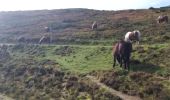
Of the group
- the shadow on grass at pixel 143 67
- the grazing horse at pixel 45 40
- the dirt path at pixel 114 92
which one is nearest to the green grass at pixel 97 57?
the shadow on grass at pixel 143 67

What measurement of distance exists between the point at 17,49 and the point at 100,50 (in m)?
16.3

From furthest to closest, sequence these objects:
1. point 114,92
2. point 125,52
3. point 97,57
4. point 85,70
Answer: point 97,57
point 85,70
point 125,52
point 114,92

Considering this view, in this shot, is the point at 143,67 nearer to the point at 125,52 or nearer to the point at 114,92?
the point at 125,52

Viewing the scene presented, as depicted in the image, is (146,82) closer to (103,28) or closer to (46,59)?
(46,59)

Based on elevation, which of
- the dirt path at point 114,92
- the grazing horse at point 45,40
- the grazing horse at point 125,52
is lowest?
the grazing horse at point 45,40

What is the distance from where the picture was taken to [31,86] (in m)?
32.6

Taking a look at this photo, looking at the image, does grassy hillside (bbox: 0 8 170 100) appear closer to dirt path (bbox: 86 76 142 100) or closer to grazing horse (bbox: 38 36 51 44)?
dirt path (bbox: 86 76 142 100)

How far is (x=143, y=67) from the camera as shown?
28656 mm

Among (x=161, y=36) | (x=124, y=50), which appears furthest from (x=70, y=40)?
(x=124, y=50)

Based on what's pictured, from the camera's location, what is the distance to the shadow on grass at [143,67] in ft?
90.6

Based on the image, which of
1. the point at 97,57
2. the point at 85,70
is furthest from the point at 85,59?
the point at 85,70

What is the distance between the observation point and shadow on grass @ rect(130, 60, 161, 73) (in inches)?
1087

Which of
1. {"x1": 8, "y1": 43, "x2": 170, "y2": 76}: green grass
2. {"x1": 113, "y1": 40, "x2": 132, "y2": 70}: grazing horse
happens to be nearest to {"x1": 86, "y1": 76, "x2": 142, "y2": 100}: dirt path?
{"x1": 8, "y1": 43, "x2": 170, "y2": 76}: green grass

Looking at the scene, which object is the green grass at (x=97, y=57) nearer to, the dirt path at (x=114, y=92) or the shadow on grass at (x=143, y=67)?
the shadow on grass at (x=143, y=67)
